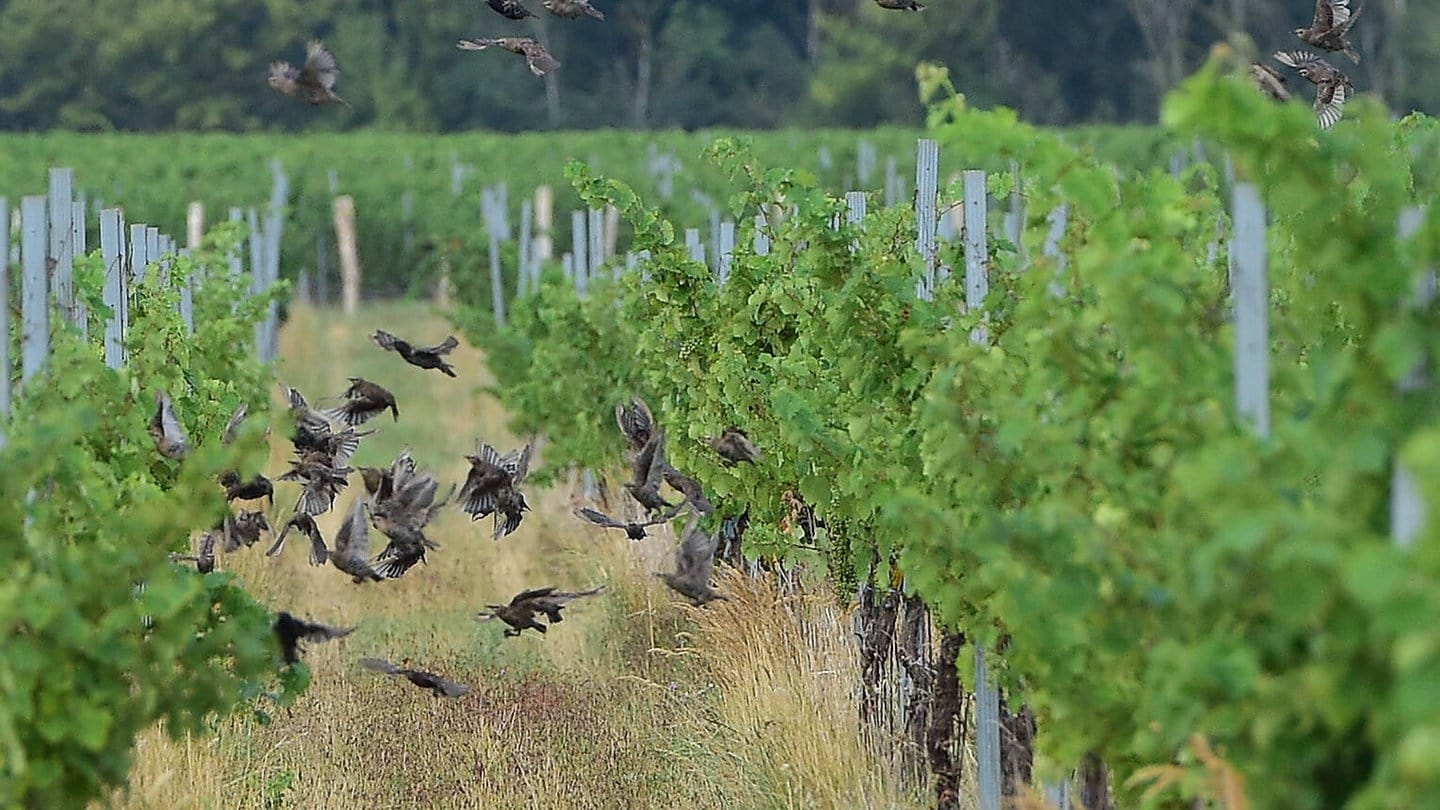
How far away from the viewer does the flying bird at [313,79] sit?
7.74 meters

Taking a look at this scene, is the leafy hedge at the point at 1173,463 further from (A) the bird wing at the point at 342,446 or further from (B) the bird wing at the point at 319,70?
(B) the bird wing at the point at 319,70

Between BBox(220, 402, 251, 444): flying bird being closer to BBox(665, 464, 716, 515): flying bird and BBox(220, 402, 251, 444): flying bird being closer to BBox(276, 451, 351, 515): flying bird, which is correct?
BBox(276, 451, 351, 515): flying bird

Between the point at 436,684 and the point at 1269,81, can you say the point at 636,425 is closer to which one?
the point at 436,684

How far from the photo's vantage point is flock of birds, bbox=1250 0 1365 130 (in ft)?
20.5

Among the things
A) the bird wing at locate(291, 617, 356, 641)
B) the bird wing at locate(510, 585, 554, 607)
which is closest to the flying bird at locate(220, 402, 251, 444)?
the bird wing at locate(510, 585, 554, 607)

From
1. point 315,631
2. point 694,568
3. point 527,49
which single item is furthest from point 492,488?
point 527,49

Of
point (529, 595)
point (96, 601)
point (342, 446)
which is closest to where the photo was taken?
point (96, 601)

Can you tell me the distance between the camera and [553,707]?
25.3 feet

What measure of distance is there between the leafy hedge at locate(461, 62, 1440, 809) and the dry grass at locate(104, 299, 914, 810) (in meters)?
1.00

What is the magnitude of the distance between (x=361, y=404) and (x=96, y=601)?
9.55ft

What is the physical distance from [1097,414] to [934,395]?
514mm

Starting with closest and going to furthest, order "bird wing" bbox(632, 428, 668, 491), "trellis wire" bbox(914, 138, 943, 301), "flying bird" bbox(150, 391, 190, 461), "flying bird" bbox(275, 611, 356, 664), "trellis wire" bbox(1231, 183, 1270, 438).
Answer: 1. "trellis wire" bbox(1231, 183, 1270, 438)
2. "flying bird" bbox(275, 611, 356, 664)
3. "flying bird" bbox(150, 391, 190, 461)
4. "trellis wire" bbox(914, 138, 943, 301)
5. "bird wing" bbox(632, 428, 668, 491)

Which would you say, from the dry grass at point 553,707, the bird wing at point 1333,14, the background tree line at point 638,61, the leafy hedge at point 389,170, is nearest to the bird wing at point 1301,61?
the bird wing at point 1333,14

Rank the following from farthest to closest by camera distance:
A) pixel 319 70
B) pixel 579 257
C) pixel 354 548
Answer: pixel 579 257, pixel 319 70, pixel 354 548
